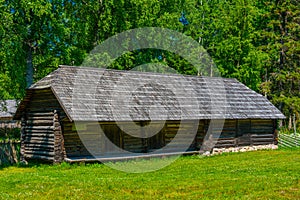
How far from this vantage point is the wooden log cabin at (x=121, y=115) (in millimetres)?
20281

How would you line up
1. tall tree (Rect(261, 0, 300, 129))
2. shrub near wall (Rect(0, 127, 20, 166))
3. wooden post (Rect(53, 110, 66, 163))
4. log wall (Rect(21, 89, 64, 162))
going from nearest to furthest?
wooden post (Rect(53, 110, 66, 163)) → log wall (Rect(21, 89, 64, 162)) → shrub near wall (Rect(0, 127, 20, 166)) → tall tree (Rect(261, 0, 300, 129))

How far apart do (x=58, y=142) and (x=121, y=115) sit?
315cm

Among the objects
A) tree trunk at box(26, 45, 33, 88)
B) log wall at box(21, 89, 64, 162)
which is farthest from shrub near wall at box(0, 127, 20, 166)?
tree trunk at box(26, 45, 33, 88)

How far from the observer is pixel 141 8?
119 ft

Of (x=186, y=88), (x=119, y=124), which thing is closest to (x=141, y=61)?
(x=186, y=88)

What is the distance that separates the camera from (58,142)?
2006cm

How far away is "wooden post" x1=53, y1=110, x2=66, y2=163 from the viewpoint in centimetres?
1991

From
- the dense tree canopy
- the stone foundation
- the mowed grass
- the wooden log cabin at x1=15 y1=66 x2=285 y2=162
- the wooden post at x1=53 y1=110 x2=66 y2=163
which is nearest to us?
the mowed grass

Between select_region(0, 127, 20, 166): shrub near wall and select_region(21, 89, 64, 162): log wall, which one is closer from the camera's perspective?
select_region(21, 89, 64, 162): log wall

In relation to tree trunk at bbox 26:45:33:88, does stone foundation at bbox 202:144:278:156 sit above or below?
below

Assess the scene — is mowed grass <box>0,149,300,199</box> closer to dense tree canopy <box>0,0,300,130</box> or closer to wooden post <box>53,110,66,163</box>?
wooden post <box>53,110,66,163</box>

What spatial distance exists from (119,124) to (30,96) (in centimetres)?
459

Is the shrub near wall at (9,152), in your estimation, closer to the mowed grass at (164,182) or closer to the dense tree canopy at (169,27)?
the mowed grass at (164,182)

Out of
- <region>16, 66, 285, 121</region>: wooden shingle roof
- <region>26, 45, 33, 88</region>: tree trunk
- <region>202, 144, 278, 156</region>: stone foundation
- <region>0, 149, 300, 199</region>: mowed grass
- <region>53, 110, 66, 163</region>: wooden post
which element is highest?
<region>26, 45, 33, 88</region>: tree trunk
